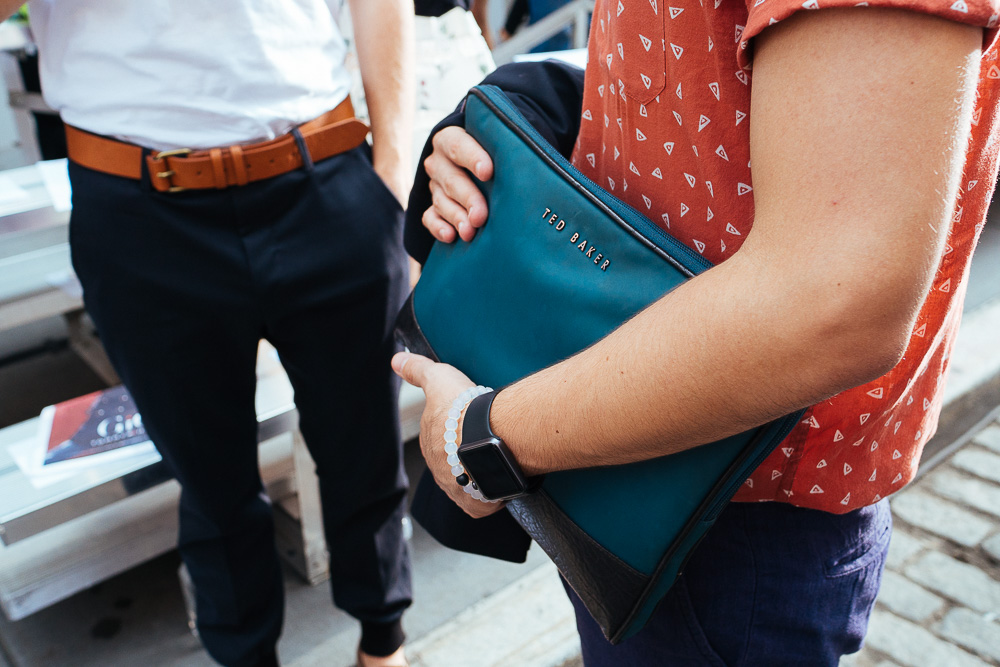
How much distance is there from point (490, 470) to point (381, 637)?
4.49 ft

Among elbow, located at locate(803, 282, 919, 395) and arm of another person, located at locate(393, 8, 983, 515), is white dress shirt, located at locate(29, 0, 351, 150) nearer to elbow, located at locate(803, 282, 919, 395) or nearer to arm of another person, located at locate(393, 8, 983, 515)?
arm of another person, located at locate(393, 8, 983, 515)

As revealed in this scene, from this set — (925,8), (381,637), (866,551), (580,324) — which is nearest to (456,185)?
(580,324)

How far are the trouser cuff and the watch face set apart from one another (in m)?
1.31

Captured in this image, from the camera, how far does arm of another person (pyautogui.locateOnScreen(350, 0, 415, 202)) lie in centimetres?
162

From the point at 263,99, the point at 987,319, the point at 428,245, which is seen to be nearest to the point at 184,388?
the point at 263,99

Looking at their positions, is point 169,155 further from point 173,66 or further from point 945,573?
point 945,573

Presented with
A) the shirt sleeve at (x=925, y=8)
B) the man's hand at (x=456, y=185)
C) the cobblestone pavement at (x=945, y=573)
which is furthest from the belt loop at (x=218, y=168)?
the cobblestone pavement at (x=945, y=573)

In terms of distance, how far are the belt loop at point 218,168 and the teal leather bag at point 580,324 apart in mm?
678

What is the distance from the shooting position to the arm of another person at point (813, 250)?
0.42 metres

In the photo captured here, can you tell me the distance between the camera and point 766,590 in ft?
2.45

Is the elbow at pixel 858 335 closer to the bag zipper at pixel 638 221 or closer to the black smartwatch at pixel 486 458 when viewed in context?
the bag zipper at pixel 638 221

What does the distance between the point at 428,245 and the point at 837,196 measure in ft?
2.02

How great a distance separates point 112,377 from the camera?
130 inches

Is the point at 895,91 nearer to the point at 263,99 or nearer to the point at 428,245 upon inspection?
the point at 428,245
